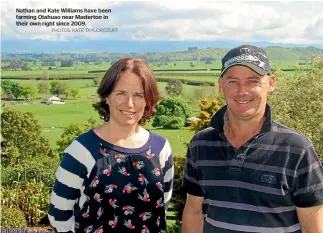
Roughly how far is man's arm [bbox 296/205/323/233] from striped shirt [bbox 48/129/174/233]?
1108mm

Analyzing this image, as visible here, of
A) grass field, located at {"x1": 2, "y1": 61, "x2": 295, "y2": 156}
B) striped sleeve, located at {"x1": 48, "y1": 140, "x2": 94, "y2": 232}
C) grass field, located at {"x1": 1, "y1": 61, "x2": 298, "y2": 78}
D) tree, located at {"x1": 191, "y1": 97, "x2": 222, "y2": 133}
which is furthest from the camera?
grass field, located at {"x1": 1, "y1": 61, "x2": 298, "y2": 78}

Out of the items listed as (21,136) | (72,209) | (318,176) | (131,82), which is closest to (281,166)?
(318,176)

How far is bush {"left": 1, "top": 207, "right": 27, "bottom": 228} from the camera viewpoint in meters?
13.8

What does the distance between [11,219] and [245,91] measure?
12625 mm

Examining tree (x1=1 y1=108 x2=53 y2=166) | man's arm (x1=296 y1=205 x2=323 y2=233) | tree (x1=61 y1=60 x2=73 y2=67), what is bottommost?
tree (x1=1 y1=108 x2=53 y2=166)

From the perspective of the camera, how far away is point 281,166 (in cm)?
Result: 289

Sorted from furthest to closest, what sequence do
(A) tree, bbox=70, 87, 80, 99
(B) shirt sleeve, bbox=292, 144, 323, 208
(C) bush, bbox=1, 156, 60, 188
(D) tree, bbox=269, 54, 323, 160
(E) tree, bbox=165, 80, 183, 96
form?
(A) tree, bbox=70, 87, 80, 99 < (E) tree, bbox=165, 80, 183, 96 < (D) tree, bbox=269, 54, 323, 160 < (C) bush, bbox=1, 156, 60, 188 < (B) shirt sleeve, bbox=292, 144, 323, 208

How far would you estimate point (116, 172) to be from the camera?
342 centimetres

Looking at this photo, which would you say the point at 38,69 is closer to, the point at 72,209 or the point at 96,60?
the point at 96,60

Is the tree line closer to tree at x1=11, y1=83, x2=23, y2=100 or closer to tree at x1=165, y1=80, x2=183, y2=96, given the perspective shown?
tree at x1=11, y1=83, x2=23, y2=100

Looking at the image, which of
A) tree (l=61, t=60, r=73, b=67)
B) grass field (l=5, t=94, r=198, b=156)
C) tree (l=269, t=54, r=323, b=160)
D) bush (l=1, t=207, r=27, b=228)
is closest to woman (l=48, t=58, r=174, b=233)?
bush (l=1, t=207, r=27, b=228)

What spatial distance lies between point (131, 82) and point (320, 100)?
80.1ft

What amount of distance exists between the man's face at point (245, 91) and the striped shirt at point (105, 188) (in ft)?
2.82

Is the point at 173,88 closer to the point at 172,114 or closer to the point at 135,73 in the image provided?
the point at 172,114
